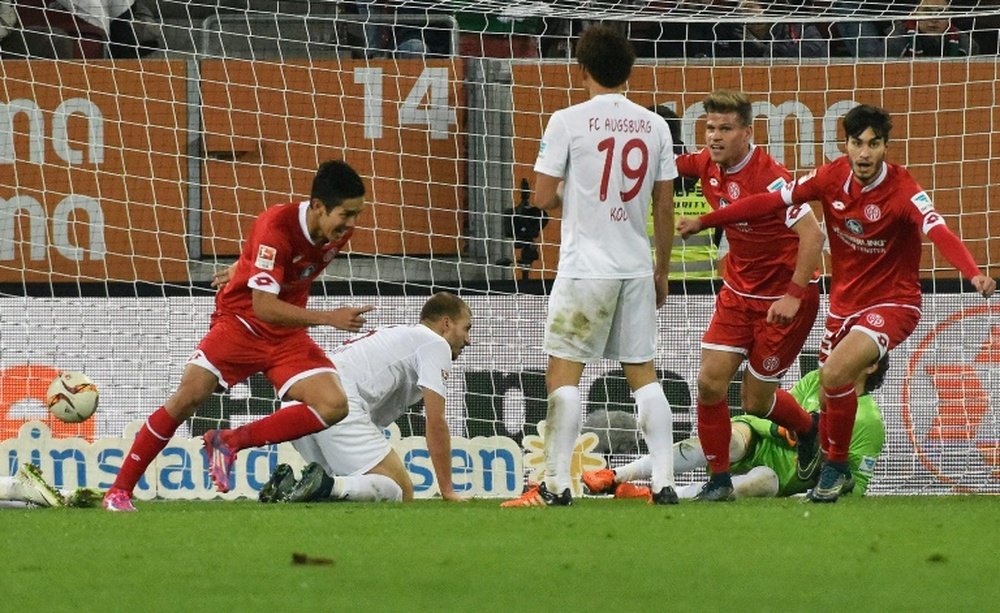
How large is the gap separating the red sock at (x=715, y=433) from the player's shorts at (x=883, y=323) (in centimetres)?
74

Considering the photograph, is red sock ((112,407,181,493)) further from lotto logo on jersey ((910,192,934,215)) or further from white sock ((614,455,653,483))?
lotto logo on jersey ((910,192,934,215))

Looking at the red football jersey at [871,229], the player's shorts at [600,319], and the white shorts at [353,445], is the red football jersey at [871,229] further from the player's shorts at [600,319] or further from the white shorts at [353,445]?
the white shorts at [353,445]

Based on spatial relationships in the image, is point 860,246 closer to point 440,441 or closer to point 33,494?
point 440,441

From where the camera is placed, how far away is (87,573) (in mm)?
4703

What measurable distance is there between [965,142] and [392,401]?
4.37 m

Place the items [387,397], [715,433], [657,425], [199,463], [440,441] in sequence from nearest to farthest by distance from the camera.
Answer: [657,425], [715,433], [440,441], [387,397], [199,463]

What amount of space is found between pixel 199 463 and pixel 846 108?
4.63 meters

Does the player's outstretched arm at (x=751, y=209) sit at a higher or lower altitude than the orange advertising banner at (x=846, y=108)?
lower

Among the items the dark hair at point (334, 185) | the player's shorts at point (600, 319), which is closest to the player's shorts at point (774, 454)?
the player's shorts at point (600, 319)

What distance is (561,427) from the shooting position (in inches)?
281

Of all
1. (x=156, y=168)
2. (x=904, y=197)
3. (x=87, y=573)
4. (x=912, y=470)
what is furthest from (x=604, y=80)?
(x=156, y=168)

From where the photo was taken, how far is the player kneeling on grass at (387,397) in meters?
8.66

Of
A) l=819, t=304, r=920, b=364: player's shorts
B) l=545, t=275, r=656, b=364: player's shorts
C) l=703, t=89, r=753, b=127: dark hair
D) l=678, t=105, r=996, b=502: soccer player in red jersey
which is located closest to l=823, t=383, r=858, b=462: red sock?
l=678, t=105, r=996, b=502: soccer player in red jersey

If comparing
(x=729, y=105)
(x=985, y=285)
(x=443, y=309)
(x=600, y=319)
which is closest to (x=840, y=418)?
(x=985, y=285)
